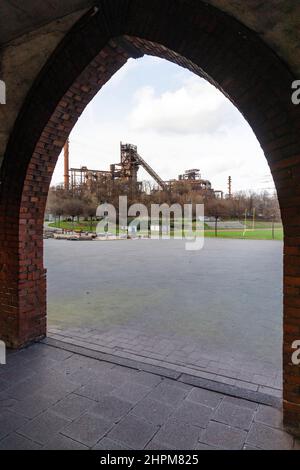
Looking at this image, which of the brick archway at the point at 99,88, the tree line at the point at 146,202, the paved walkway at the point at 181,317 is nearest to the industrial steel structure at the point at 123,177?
the tree line at the point at 146,202

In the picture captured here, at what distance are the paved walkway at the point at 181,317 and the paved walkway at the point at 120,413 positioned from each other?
1.53 feet

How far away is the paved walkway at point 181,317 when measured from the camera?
11.9ft

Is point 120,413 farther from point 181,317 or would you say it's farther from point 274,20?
point 274,20

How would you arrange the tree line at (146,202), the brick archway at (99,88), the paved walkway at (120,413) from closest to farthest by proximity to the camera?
the paved walkway at (120,413) → the brick archway at (99,88) → the tree line at (146,202)

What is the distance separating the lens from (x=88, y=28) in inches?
127

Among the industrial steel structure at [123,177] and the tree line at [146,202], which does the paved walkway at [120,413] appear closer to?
the tree line at [146,202]

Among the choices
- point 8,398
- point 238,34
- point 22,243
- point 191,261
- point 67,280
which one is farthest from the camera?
point 191,261

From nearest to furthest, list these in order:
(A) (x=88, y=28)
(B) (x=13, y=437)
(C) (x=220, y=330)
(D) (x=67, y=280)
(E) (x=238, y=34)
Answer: (B) (x=13, y=437) < (E) (x=238, y=34) < (A) (x=88, y=28) < (C) (x=220, y=330) < (D) (x=67, y=280)

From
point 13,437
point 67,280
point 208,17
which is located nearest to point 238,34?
point 208,17

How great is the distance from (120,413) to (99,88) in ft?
12.1

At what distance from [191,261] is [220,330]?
7241 millimetres

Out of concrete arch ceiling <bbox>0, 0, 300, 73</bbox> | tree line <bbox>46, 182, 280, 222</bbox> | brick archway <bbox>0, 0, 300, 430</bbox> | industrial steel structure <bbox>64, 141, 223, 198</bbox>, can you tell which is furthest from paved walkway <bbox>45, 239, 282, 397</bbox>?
industrial steel structure <bbox>64, 141, 223, 198</bbox>

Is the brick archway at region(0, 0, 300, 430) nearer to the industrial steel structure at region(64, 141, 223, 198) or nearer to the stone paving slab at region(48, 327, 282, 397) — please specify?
the stone paving slab at region(48, 327, 282, 397)

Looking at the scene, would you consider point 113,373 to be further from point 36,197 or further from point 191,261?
point 191,261
